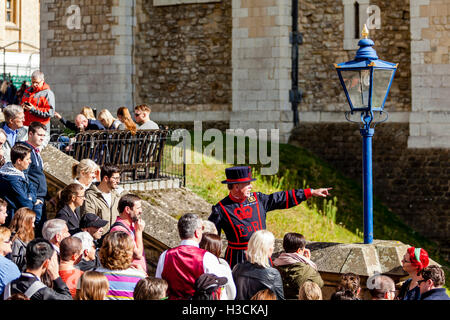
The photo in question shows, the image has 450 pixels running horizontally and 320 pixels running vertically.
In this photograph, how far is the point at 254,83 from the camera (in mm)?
18047

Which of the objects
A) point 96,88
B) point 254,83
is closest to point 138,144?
point 254,83

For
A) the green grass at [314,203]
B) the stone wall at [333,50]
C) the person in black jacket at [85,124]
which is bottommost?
the green grass at [314,203]

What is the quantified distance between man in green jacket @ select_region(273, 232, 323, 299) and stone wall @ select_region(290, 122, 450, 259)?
10474 millimetres

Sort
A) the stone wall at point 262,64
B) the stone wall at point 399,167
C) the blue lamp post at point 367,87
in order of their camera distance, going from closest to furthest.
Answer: the blue lamp post at point 367,87 < the stone wall at point 399,167 < the stone wall at point 262,64

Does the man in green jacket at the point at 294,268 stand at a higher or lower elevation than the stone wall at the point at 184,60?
lower

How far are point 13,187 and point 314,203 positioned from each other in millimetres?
8698

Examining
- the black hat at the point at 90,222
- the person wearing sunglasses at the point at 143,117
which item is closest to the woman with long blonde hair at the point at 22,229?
the black hat at the point at 90,222

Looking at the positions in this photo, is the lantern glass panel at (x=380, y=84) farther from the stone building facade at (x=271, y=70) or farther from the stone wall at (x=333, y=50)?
the stone wall at (x=333, y=50)

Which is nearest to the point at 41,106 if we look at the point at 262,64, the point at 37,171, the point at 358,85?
the point at 37,171

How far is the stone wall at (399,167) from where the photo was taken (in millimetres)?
16672

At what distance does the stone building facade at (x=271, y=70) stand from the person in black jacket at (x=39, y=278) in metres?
12.2

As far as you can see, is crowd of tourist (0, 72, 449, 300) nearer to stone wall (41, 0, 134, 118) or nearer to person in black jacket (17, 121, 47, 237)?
person in black jacket (17, 121, 47, 237)

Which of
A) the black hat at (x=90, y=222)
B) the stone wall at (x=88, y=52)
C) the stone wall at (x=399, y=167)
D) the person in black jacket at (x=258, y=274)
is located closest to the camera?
the person in black jacket at (x=258, y=274)

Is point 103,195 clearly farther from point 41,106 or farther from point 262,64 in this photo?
point 262,64
